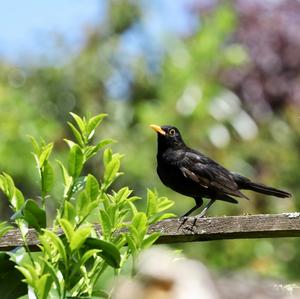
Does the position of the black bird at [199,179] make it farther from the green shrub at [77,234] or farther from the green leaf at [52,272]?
the green leaf at [52,272]

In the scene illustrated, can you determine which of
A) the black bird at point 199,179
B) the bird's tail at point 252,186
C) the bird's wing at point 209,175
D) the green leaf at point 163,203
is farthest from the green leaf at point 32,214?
the bird's tail at point 252,186

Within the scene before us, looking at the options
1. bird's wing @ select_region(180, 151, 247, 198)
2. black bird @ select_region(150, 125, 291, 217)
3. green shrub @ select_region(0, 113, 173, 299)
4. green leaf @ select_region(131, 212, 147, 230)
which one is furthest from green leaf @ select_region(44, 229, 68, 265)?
bird's wing @ select_region(180, 151, 247, 198)

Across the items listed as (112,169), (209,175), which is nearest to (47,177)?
(112,169)

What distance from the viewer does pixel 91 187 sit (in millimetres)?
2857

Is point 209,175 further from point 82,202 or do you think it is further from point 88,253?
point 88,253

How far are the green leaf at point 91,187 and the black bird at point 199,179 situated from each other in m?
2.54

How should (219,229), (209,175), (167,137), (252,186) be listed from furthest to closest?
(167,137) < (252,186) < (209,175) < (219,229)

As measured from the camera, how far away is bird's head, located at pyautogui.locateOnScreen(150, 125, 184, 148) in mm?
6016

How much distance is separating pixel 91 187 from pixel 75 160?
0.66 feet

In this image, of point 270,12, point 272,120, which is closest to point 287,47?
point 270,12

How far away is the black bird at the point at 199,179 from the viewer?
18.1 feet

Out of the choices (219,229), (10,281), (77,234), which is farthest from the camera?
(219,229)

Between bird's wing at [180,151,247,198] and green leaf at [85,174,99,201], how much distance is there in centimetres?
268

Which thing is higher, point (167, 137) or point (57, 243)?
point (57, 243)
